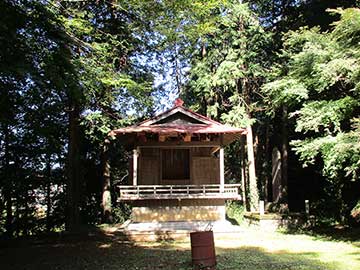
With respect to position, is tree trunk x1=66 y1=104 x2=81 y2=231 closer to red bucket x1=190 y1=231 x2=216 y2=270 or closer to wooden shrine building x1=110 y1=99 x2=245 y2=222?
wooden shrine building x1=110 y1=99 x2=245 y2=222

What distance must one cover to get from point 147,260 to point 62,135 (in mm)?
13065

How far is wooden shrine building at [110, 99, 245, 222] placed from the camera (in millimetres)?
17312

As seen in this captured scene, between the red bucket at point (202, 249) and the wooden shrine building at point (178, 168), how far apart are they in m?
7.54

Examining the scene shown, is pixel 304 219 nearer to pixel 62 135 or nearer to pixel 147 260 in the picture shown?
pixel 147 260

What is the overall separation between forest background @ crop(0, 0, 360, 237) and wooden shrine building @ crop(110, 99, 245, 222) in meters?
2.11

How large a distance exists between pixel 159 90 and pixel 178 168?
35.7 ft

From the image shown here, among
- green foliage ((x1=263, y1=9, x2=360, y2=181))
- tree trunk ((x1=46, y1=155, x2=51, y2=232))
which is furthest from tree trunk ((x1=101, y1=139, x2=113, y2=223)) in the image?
green foliage ((x1=263, y1=9, x2=360, y2=181))

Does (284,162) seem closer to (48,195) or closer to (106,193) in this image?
(106,193)

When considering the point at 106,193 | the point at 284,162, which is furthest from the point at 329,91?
the point at 106,193

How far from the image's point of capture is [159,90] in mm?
29422

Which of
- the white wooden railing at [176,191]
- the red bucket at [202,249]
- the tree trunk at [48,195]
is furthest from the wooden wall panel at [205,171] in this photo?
the red bucket at [202,249]

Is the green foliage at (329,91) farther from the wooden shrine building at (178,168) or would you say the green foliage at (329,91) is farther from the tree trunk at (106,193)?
the tree trunk at (106,193)

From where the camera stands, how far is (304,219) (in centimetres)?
1947

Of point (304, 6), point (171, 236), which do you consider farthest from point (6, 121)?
point (304, 6)
